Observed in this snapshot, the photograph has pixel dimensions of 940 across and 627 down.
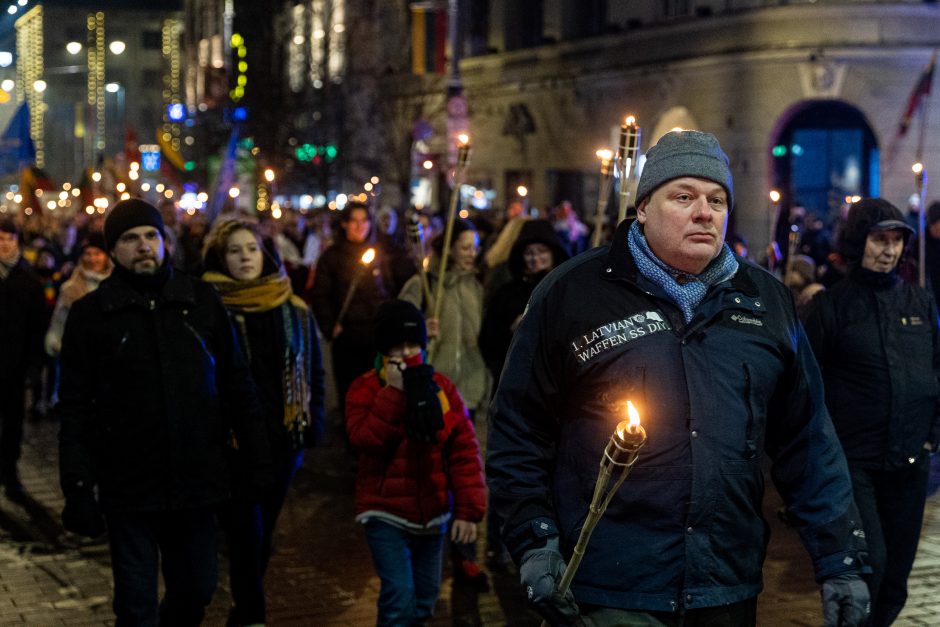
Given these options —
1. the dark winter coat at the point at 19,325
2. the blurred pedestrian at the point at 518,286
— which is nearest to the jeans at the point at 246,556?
the blurred pedestrian at the point at 518,286

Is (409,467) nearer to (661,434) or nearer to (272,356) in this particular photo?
(272,356)

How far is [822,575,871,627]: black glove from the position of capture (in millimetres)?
4020

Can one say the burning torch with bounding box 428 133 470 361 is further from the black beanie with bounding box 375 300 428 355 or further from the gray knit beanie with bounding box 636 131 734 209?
the gray knit beanie with bounding box 636 131 734 209

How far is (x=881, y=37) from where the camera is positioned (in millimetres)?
26688

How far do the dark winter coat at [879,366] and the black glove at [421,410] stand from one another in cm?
170

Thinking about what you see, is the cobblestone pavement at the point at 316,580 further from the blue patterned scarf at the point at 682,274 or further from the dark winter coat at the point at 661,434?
the blue patterned scarf at the point at 682,274

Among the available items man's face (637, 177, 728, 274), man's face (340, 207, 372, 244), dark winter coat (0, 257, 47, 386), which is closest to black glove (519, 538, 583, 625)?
man's face (637, 177, 728, 274)

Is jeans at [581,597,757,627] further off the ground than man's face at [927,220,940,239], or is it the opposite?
man's face at [927,220,940,239]

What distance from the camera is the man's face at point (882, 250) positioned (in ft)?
21.8

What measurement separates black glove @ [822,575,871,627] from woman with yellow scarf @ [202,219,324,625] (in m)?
3.39

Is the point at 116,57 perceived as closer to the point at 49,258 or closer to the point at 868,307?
the point at 49,258

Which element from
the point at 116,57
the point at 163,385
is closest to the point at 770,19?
the point at 163,385

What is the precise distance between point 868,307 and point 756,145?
21.5m

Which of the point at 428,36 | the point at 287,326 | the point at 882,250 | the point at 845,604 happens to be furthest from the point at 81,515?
the point at 428,36
